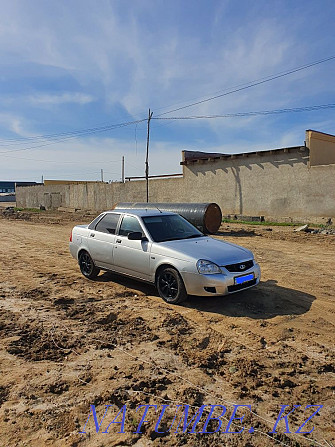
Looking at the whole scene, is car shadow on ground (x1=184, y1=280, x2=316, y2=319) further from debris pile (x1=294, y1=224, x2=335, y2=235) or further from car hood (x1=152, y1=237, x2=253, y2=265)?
debris pile (x1=294, y1=224, x2=335, y2=235)

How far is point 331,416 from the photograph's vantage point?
2947 millimetres

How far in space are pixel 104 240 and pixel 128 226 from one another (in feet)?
2.11

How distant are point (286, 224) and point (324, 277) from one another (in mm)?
10773

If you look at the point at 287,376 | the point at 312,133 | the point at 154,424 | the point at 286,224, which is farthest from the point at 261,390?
the point at 312,133

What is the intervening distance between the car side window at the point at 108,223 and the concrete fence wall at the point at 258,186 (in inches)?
518

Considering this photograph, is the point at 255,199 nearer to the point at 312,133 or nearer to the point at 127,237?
the point at 312,133

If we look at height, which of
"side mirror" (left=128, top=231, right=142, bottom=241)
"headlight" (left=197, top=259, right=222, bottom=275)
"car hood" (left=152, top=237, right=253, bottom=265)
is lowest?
"headlight" (left=197, top=259, right=222, bottom=275)

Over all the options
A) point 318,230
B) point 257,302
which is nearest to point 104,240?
point 257,302

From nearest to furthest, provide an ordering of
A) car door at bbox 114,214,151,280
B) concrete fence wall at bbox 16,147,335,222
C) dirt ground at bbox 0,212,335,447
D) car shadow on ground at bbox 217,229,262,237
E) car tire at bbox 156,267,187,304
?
dirt ground at bbox 0,212,335,447, car tire at bbox 156,267,187,304, car door at bbox 114,214,151,280, car shadow on ground at bbox 217,229,262,237, concrete fence wall at bbox 16,147,335,222

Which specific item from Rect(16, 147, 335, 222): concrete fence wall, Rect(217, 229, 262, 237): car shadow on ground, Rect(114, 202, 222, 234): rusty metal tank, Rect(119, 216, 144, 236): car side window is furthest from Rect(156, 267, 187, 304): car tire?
Rect(16, 147, 335, 222): concrete fence wall

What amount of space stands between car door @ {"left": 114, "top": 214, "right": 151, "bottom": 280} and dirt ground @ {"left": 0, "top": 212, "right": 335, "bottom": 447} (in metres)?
0.44

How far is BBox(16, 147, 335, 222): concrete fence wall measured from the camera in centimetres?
1759

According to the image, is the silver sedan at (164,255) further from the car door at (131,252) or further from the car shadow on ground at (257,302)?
the car shadow on ground at (257,302)

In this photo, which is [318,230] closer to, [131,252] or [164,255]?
[131,252]
